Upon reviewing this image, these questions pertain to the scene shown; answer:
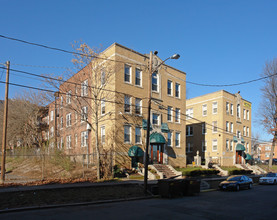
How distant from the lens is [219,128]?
4119 centimetres

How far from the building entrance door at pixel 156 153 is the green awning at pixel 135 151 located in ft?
10.2

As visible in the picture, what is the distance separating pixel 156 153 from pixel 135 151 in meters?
4.59

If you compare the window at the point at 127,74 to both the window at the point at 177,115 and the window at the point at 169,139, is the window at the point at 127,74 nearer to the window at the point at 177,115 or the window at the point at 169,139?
the window at the point at 169,139

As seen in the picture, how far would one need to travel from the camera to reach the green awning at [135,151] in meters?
25.0

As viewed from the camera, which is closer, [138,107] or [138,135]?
[138,135]

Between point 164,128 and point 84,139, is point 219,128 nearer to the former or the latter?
point 164,128

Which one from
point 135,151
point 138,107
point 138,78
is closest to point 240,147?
point 138,107

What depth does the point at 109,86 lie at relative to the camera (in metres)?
26.5

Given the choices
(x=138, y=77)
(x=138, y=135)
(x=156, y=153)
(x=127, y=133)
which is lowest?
(x=156, y=153)

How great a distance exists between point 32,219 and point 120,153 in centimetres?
1529

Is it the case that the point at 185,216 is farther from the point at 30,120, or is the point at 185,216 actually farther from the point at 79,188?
the point at 30,120

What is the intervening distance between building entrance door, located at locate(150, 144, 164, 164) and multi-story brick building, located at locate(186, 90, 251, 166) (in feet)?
40.3

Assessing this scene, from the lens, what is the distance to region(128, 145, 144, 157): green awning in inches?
985

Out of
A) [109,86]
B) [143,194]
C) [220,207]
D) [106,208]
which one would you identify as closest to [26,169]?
[109,86]
